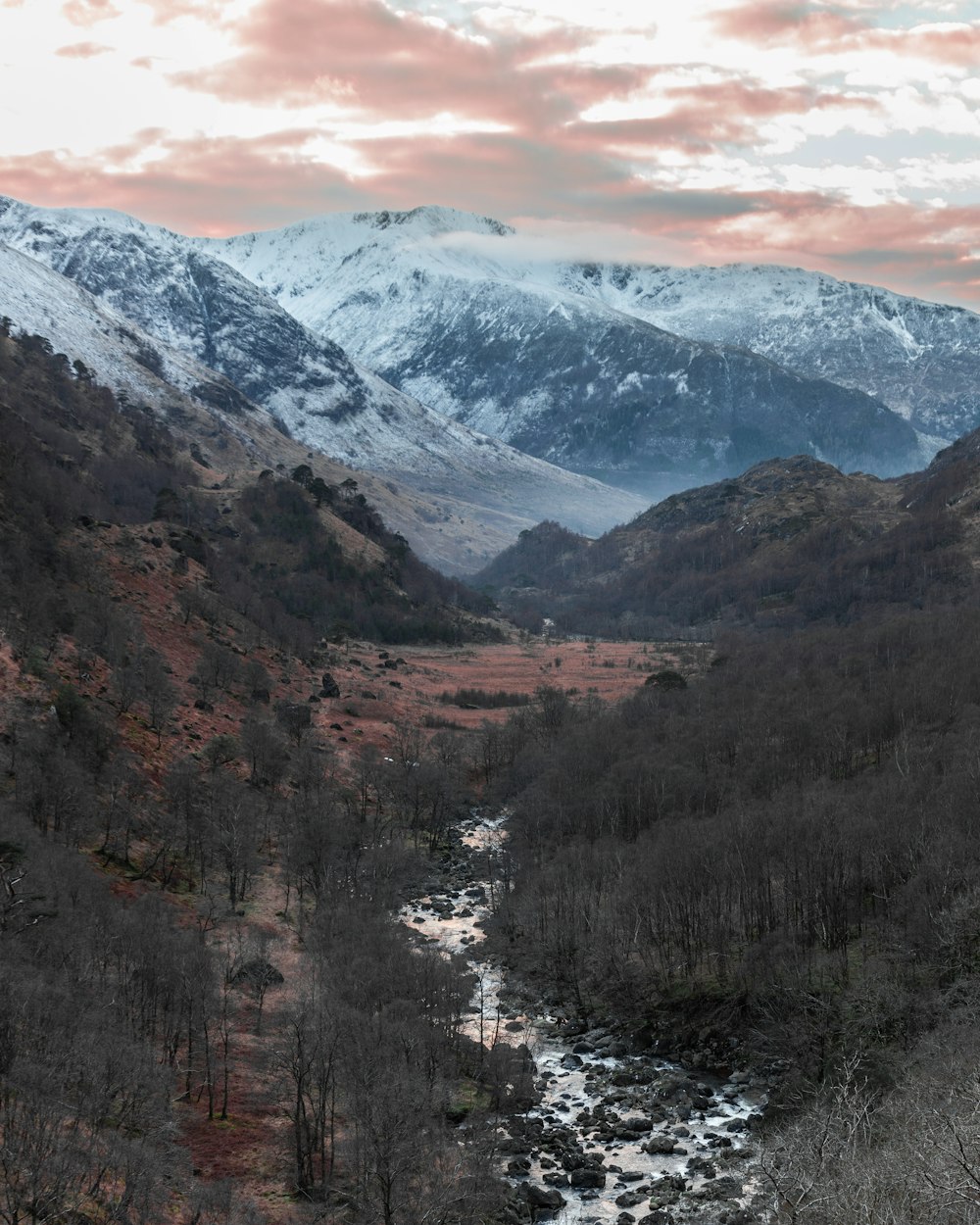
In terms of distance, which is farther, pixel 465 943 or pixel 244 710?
pixel 244 710

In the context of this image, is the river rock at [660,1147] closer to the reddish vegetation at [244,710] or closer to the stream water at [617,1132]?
the stream water at [617,1132]

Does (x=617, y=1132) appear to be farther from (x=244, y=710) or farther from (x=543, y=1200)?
(x=244, y=710)

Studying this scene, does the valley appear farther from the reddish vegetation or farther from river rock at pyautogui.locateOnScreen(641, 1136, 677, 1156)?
the reddish vegetation

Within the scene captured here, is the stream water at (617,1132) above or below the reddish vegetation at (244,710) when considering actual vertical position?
below

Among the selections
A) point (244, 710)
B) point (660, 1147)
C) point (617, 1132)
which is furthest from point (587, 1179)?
point (244, 710)

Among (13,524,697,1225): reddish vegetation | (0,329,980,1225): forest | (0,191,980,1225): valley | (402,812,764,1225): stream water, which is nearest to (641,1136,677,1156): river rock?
Answer: (402,812,764,1225): stream water

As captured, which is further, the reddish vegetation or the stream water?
the reddish vegetation

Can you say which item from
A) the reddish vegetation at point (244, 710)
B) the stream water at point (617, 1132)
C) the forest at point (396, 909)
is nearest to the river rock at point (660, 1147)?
the stream water at point (617, 1132)

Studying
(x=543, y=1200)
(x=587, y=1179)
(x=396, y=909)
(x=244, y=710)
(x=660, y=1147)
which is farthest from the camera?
(x=244, y=710)

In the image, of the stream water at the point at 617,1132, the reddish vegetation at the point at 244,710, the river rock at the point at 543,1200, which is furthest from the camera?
the reddish vegetation at the point at 244,710
